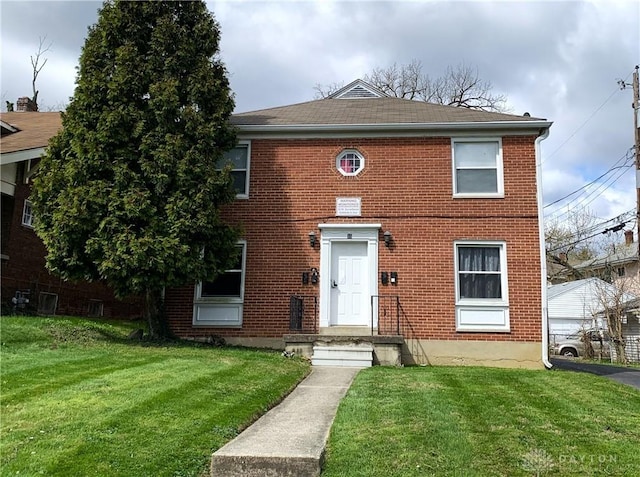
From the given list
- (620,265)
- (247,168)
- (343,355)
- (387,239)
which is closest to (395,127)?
(387,239)

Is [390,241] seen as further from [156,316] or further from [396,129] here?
[156,316]

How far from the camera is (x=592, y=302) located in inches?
1126

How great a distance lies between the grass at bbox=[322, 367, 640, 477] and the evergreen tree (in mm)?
4557

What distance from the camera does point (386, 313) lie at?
459 inches

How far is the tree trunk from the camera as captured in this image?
11211 mm

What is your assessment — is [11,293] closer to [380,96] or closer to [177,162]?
[177,162]

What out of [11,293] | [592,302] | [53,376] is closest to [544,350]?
[53,376]

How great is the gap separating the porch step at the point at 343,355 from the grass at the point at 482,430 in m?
2.18

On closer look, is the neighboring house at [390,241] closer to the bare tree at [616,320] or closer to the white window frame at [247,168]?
the white window frame at [247,168]

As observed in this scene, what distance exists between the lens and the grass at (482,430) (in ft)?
14.2

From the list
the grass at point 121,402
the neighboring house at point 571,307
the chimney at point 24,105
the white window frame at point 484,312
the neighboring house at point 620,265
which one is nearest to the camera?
the grass at point 121,402

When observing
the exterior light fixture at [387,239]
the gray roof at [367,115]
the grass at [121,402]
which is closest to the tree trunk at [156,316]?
the grass at [121,402]

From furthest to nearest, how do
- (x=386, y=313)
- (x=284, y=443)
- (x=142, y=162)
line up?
(x=386, y=313) → (x=142, y=162) → (x=284, y=443)

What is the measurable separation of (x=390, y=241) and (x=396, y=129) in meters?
2.61
